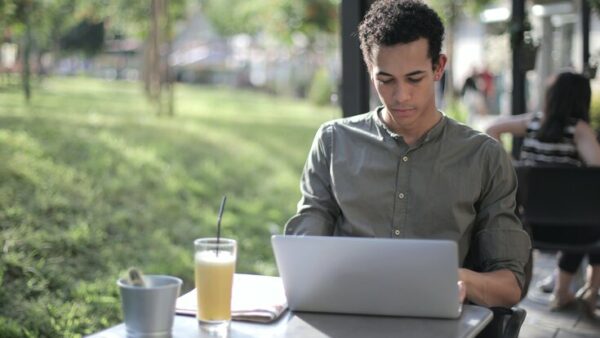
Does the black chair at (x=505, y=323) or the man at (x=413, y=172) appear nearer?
the black chair at (x=505, y=323)

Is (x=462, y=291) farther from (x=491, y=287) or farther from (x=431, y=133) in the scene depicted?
(x=431, y=133)

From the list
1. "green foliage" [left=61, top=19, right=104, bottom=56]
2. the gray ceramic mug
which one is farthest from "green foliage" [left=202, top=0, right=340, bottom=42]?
the gray ceramic mug

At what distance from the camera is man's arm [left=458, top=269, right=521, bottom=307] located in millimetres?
1973

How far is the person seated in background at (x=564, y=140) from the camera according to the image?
438cm

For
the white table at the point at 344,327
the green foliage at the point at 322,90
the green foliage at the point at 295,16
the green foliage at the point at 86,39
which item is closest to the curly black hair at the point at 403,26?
the white table at the point at 344,327

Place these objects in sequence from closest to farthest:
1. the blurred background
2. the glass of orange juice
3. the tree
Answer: the glass of orange juice → the blurred background → the tree

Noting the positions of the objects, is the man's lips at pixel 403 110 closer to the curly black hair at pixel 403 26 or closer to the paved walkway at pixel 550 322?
the curly black hair at pixel 403 26

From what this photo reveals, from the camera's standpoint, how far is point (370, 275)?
1741 millimetres

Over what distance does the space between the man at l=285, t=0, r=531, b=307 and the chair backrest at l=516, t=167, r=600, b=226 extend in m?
2.09

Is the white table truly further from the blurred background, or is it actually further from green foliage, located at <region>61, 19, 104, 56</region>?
green foliage, located at <region>61, 19, 104, 56</region>

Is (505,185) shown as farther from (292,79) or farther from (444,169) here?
(292,79)

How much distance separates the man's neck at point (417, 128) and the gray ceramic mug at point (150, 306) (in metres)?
0.79

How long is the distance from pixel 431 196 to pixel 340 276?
19.8 inches

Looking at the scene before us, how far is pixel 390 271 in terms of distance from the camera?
1.72m
